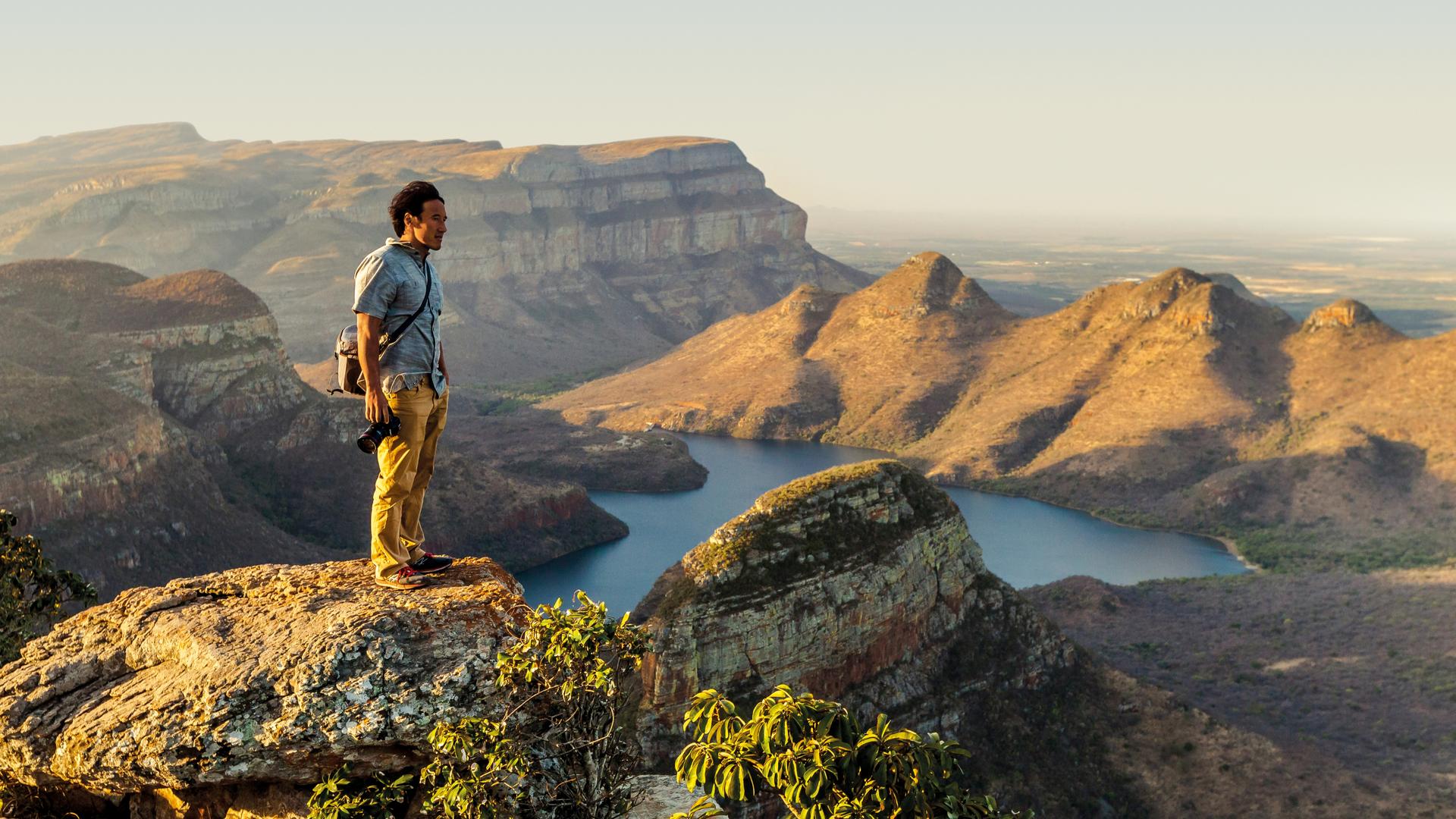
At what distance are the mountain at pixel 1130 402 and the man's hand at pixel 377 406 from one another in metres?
103

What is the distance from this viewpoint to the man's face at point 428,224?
12945 millimetres

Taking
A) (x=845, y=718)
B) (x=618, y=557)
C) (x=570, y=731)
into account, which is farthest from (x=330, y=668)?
(x=618, y=557)

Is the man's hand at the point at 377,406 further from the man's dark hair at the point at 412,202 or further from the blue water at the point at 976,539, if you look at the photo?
the blue water at the point at 976,539

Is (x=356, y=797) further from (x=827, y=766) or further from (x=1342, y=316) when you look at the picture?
(x=1342, y=316)

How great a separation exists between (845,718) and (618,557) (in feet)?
318

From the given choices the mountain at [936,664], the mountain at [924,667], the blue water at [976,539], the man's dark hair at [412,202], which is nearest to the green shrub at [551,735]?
the man's dark hair at [412,202]

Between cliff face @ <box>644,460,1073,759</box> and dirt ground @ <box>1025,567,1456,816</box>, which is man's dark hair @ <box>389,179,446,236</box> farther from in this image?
dirt ground @ <box>1025,567,1456,816</box>

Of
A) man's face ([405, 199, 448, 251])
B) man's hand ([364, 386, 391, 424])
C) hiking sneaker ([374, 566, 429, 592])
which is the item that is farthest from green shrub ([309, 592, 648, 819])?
man's face ([405, 199, 448, 251])

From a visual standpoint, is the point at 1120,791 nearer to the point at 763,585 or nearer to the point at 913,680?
the point at 913,680

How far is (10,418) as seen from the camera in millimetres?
70562

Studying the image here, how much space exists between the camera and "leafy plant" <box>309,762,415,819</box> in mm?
3442

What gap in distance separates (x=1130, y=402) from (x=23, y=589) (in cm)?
12805

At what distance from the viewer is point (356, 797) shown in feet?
36.9

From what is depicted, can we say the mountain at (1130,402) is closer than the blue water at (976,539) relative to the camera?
No
